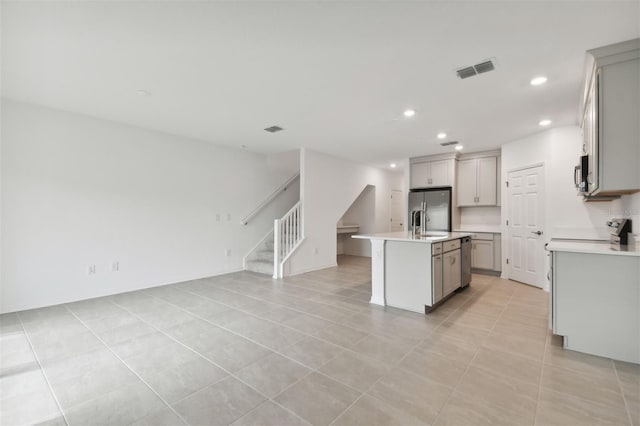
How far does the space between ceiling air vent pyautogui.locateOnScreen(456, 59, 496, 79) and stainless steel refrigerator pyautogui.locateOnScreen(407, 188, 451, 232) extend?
3503mm

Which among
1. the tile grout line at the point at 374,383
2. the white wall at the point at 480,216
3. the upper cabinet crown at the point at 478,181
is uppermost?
the upper cabinet crown at the point at 478,181

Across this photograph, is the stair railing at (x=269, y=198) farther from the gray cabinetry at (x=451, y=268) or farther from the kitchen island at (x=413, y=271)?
the gray cabinetry at (x=451, y=268)

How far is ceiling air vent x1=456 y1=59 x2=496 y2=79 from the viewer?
2.54 m

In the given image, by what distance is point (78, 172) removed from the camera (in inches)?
154

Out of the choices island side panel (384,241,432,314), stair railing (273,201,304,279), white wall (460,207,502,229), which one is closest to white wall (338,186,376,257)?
white wall (460,207,502,229)

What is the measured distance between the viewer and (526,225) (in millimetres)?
4883

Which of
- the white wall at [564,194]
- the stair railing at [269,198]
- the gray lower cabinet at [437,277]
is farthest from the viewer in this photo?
the stair railing at [269,198]

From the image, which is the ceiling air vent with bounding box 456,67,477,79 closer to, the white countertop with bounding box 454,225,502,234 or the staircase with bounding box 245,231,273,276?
Answer: the white countertop with bounding box 454,225,502,234

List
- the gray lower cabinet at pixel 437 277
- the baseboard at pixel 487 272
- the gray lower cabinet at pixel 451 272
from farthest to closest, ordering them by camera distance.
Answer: the baseboard at pixel 487 272
the gray lower cabinet at pixel 451 272
the gray lower cabinet at pixel 437 277

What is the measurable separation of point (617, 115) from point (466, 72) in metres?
1.28

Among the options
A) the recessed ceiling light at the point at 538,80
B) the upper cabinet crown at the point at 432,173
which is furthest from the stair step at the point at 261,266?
the recessed ceiling light at the point at 538,80

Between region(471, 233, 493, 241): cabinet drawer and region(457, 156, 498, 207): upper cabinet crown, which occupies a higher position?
region(457, 156, 498, 207): upper cabinet crown

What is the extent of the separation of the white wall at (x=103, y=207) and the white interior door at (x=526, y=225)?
217 inches

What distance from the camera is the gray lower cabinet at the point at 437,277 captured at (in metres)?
3.37
